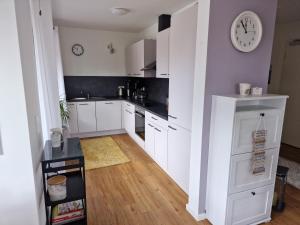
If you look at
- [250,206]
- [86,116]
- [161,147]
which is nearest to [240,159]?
[250,206]

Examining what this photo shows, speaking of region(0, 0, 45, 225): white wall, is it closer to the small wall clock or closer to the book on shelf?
the book on shelf

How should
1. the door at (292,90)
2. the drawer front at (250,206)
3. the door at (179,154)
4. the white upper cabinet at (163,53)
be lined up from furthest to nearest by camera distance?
the door at (292,90), the white upper cabinet at (163,53), the door at (179,154), the drawer front at (250,206)

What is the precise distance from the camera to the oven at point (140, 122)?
3.74 metres

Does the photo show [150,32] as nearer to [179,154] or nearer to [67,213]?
[179,154]

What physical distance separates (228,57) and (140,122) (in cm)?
235

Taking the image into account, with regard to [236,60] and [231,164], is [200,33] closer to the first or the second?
[236,60]

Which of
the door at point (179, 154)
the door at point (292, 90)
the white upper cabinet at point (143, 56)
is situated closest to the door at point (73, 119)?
the white upper cabinet at point (143, 56)

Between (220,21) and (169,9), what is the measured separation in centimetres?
158

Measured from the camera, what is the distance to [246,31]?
1.85 meters

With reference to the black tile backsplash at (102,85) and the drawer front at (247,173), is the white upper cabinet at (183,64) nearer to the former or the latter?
the drawer front at (247,173)

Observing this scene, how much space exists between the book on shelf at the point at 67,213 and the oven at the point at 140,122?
2.14 m

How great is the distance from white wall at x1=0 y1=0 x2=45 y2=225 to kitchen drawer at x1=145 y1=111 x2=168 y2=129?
1784mm

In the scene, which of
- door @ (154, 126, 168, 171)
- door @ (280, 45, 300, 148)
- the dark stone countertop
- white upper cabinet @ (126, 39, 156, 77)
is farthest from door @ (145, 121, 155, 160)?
door @ (280, 45, 300, 148)

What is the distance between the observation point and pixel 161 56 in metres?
3.04
